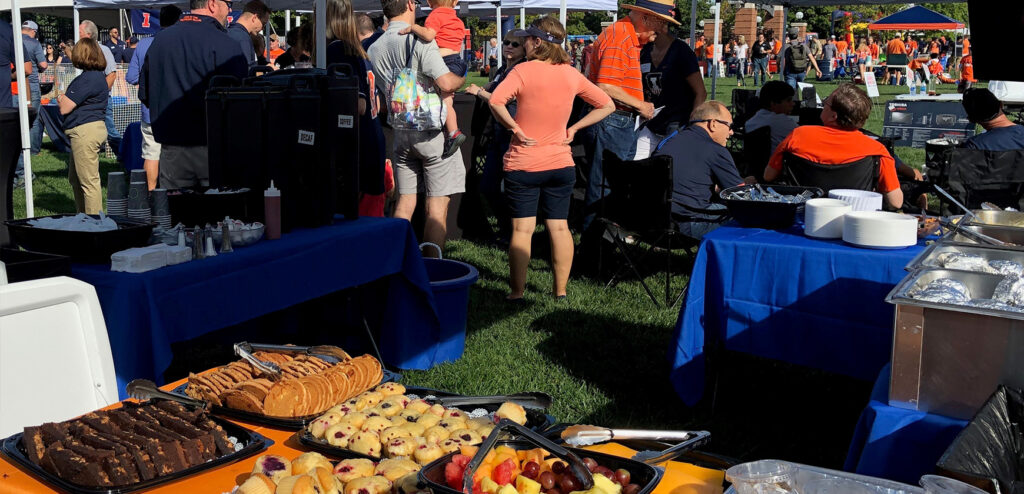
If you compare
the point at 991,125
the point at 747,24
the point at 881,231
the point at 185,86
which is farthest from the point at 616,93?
the point at 747,24

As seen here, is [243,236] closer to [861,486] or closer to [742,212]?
[742,212]

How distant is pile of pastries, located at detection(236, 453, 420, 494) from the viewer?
5.59ft

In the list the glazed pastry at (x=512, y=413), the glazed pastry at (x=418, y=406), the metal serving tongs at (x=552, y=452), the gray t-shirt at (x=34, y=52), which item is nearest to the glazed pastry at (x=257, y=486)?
the metal serving tongs at (x=552, y=452)

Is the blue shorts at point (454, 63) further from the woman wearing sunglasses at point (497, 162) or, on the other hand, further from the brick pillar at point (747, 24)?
the brick pillar at point (747, 24)

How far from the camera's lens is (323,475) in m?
1.76

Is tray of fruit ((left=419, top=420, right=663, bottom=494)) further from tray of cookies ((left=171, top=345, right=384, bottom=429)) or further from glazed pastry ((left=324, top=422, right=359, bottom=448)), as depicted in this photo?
tray of cookies ((left=171, top=345, right=384, bottom=429))

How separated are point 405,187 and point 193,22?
1.65 m

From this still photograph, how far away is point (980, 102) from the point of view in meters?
6.73

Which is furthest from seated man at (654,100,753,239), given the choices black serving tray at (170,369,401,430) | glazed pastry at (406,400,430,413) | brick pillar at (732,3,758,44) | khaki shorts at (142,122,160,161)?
brick pillar at (732,3,758,44)

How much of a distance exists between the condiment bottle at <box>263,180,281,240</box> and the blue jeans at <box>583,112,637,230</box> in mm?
3448

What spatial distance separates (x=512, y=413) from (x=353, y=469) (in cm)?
45

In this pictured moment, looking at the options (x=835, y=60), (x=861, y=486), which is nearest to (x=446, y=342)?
(x=861, y=486)

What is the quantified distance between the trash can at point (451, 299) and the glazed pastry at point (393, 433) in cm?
249

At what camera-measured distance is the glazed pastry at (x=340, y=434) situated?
2.01m
